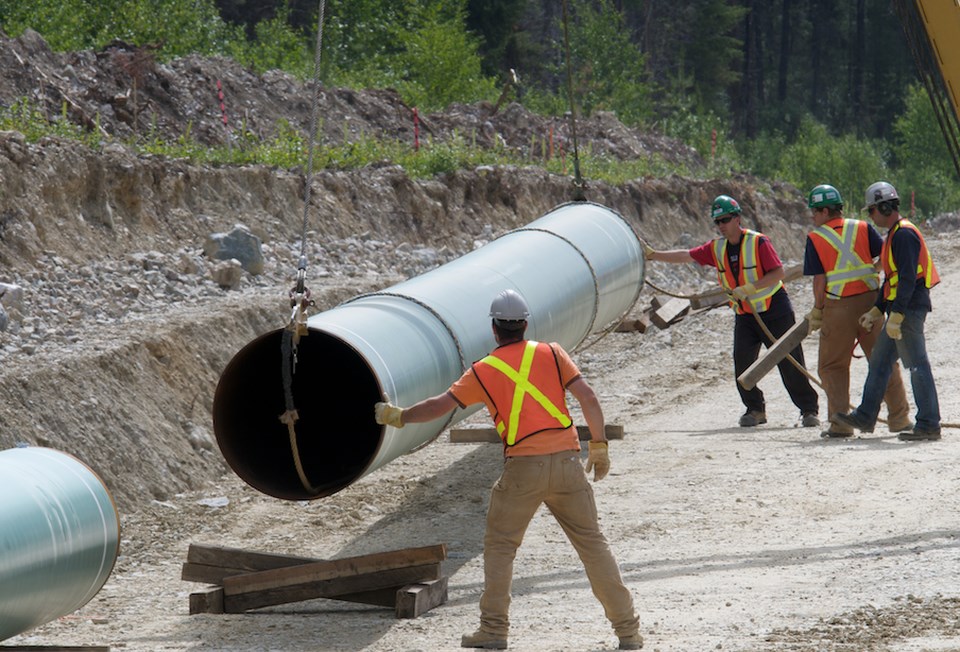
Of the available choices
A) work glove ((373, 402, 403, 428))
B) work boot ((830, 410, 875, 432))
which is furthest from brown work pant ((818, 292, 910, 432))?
work glove ((373, 402, 403, 428))

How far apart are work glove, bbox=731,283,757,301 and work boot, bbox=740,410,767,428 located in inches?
45.0

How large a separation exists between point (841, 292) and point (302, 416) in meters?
4.62

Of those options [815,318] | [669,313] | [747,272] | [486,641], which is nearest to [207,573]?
[486,641]

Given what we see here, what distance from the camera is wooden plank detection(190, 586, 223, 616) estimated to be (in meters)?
7.17

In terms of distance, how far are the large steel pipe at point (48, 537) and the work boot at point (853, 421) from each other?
19.9ft

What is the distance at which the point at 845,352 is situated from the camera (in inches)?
422

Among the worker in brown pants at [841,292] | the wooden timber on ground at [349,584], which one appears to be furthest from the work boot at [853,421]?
the wooden timber on ground at [349,584]

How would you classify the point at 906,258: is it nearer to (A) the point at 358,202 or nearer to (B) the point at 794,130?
(A) the point at 358,202

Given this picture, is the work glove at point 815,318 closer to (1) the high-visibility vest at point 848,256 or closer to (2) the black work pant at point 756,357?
(1) the high-visibility vest at point 848,256

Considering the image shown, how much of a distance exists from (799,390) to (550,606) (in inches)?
206

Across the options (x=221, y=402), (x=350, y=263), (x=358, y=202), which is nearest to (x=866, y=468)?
(x=221, y=402)

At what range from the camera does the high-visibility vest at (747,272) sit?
11250mm

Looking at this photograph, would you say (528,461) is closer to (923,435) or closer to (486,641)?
(486,641)

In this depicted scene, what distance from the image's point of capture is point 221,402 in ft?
23.6
